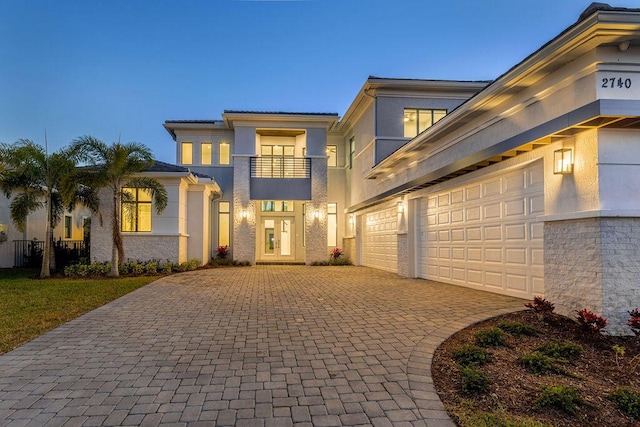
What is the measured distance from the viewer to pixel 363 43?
69.3m

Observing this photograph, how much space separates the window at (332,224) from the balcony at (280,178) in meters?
1.96

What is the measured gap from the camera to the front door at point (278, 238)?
63.9 ft

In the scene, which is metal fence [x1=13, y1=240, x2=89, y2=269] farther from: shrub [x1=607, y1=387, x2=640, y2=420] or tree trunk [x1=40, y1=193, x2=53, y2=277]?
shrub [x1=607, y1=387, x2=640, y2=420]

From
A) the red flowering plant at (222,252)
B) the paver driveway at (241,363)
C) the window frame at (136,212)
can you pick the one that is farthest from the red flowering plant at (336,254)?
the paver driveway at (241,363)

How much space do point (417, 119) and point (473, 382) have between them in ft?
40.9

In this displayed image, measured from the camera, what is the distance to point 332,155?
740 inches

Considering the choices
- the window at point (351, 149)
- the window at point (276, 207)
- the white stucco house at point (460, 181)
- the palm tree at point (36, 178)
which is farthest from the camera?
the window at point (276, 207)

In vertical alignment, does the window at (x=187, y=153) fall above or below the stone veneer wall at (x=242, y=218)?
above

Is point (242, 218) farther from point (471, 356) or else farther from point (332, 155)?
point (471, 356)

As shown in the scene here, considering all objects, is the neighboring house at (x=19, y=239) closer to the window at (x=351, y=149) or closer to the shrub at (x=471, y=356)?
the window at (x=351, y=149)

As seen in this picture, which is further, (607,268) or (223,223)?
(223,223)

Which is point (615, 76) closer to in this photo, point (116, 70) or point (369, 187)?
point (369, 187)

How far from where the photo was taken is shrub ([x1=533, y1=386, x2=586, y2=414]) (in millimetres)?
2809

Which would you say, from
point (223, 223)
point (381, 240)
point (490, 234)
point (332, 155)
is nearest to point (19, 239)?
point (223, 223)
